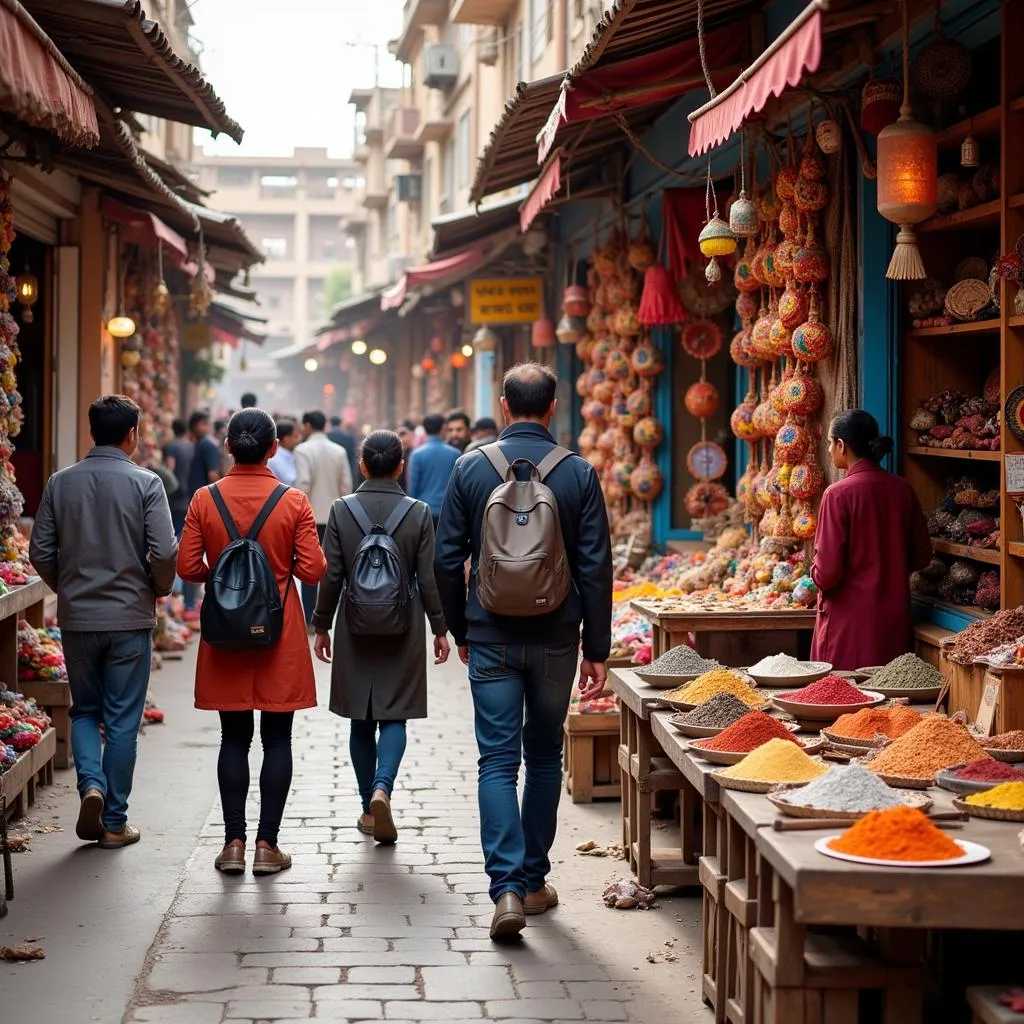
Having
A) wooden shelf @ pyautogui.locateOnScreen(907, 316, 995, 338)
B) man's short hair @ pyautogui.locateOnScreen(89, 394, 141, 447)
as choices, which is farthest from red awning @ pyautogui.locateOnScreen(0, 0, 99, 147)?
wooden shelf @ pyautogui.locateOnScreen(907, 316, 995, 338)

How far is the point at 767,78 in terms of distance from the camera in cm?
529

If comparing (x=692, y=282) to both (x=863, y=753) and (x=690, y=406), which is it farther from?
(x=863, y=753)

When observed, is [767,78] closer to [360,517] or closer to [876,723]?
[876,723]

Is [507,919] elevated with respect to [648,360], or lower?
lower

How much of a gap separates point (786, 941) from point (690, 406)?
764cm

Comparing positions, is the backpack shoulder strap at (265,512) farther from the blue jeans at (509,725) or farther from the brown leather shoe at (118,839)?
the brown leather shoe at (118,839)

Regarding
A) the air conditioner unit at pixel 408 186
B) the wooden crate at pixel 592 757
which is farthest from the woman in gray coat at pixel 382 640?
the air conditioner unit at pixel 408 186

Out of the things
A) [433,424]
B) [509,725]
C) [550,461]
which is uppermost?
[433,424]

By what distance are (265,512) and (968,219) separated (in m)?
3.36

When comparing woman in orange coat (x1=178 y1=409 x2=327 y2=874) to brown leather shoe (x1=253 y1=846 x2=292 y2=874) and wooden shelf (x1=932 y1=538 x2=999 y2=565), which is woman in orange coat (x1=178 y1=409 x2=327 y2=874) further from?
wooden shelf (x1=932 y1=538 x2=999 y2=565)

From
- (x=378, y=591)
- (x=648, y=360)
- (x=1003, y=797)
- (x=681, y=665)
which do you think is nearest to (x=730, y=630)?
(x=681, y=665)

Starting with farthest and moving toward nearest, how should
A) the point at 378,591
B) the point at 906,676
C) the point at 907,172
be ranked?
the point at 378,591 < the point at 906,676 < the point at 907,172

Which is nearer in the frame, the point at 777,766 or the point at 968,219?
the point at 777,766

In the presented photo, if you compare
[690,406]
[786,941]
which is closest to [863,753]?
[786,941]
